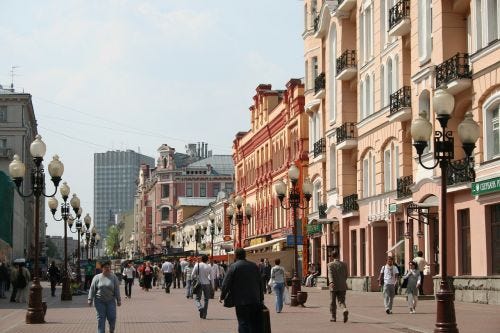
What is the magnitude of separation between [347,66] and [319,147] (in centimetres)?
857

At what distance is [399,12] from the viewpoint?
39.8m

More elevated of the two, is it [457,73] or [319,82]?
[319,82]

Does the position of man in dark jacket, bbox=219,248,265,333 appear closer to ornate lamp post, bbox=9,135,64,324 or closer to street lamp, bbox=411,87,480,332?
street lamp, bbox=411,87,480,332

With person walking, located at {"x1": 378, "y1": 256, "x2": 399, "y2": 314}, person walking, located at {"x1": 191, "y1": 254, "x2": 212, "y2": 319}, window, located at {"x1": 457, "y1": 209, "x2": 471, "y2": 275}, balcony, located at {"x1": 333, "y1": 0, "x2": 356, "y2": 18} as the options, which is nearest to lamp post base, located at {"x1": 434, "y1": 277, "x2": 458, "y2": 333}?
person walking, located at {"x1": 378, "y1": 256, "x2": 399, "y2": 314}

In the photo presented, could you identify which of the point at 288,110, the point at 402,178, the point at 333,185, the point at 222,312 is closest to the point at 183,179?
the point at 288,110

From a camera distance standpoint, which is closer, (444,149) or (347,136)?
(444,149)

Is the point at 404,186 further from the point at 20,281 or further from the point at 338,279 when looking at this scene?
the point at 338,279

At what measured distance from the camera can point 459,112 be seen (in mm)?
34844

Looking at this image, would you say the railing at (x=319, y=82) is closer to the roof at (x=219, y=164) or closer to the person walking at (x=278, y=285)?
the person walking at (x=278, y=285)

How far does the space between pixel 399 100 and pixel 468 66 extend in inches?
264

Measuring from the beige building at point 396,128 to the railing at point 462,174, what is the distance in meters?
0.07

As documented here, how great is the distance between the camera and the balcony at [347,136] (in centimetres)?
4853

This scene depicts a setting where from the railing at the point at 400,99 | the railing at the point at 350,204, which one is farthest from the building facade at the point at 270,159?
the railing at the point at 400,99

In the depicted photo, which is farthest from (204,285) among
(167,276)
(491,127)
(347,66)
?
(347,66)
